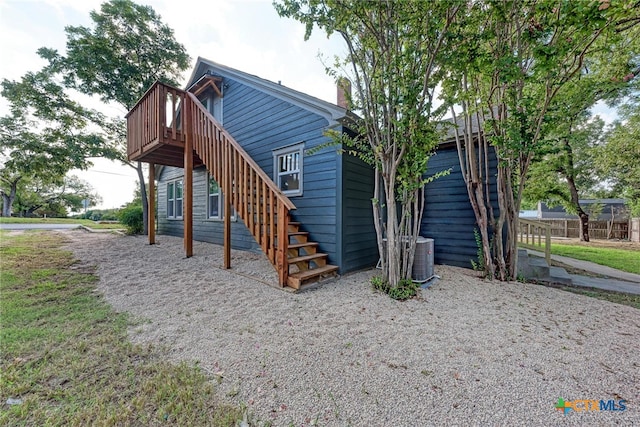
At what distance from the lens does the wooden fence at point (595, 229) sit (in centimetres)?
1324

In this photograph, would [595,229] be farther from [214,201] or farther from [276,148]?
[214,201]

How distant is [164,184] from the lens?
10.6m

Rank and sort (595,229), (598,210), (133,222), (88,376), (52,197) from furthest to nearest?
(52,197) → (598,210) → (595,229) → (133,222) → (88,376)

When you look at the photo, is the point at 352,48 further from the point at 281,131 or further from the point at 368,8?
the point at 281,131

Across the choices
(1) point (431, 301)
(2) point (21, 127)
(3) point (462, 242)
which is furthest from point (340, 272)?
(2) point (21, 127)

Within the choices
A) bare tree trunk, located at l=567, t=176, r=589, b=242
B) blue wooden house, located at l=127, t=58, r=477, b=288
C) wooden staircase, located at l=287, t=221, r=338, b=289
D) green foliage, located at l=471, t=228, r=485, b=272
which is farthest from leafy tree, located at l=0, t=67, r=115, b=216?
bare tree trunk, located at l=567, t=176, r=589, b=242

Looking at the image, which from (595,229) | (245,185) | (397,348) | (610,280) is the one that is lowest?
(610,280)

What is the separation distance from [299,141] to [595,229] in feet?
61.8

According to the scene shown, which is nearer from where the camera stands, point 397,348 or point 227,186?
point 397,348

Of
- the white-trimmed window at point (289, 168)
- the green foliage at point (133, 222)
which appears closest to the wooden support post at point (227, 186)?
the white-trimmed window at point (289, 168)

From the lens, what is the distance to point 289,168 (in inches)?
227

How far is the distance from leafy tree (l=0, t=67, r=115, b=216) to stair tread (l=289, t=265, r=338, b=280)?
12.2m

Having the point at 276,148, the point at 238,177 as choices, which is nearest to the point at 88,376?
the point at 238,177

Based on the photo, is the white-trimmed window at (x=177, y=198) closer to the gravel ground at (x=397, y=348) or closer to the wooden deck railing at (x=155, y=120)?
the wooden deck railing at (x=155, y=120)
